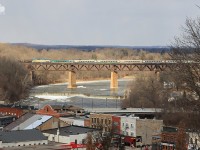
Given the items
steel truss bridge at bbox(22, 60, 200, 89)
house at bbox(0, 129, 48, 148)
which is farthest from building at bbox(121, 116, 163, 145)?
steel truss bridge at bbox(22, 60, 200, 89)

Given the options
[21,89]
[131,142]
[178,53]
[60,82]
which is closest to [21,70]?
[21,89]

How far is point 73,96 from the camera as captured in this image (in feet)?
178

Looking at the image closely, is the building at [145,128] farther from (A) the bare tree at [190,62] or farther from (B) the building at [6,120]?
(A) the bare tree at [190,62]

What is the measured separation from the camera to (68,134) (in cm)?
2320

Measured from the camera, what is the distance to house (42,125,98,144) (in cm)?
2283

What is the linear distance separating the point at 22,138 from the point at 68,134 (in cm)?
237

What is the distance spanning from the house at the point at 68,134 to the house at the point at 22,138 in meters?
0.91

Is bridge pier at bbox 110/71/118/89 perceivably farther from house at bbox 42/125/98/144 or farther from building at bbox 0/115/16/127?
house at bbox 42/125/98/144

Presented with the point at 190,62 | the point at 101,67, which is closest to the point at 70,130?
the point at 190,62

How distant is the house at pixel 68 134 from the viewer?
2283cm

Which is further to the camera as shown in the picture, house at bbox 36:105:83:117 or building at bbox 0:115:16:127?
house at bbox 36:105:83:117

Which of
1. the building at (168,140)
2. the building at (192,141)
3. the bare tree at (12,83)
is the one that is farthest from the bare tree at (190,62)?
the bare tree at (12,83)

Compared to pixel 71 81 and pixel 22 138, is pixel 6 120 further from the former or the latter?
pixel 71 81

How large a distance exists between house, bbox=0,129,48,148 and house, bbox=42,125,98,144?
2.99 feet
